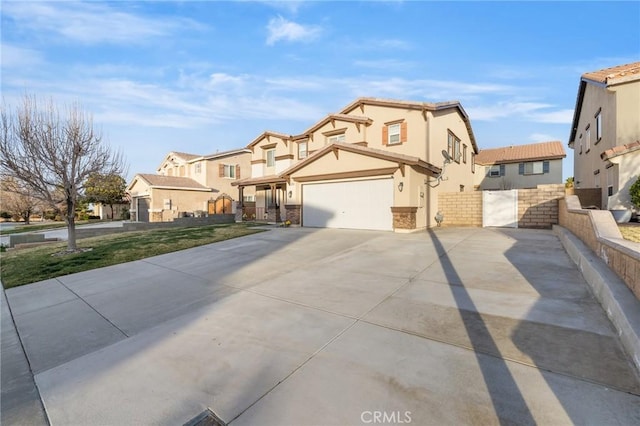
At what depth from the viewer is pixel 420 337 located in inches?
133

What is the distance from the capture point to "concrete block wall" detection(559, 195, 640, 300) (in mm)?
3535

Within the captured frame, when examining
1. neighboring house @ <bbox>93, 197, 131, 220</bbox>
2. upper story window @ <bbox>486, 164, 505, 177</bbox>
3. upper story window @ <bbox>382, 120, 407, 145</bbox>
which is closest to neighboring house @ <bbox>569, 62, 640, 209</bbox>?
upper story window @ <bbox>382, 120, 407, 145</bbox>

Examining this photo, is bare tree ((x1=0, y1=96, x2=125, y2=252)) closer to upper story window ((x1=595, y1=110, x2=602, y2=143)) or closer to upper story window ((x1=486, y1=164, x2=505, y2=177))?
upper story window ((x1=595, y1=110, x2=602, y2=143))

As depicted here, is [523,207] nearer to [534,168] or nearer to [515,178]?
[515,178]

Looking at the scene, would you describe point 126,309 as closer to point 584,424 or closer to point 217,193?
point 584,424

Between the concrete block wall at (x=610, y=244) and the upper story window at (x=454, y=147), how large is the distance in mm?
10260

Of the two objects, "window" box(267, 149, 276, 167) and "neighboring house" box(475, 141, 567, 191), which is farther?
"neighboring house" box(475, 141, 567, 191)

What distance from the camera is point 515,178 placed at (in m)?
27.6

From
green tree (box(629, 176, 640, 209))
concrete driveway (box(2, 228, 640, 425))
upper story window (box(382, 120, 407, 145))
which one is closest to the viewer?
concrete driveway (box(2, 228, 640, 425))

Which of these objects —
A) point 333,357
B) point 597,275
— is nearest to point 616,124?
point 597,275

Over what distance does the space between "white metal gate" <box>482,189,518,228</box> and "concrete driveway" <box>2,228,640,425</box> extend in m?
7.80

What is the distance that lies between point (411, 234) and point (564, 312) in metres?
7.96

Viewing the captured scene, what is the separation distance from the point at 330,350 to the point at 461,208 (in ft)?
45.7

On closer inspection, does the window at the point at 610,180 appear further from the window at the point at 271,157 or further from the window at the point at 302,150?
the window at the point at 271,157
